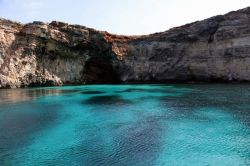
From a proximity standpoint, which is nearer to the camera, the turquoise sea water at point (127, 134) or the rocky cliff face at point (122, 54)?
the turquoise sea water at point (127, 134)

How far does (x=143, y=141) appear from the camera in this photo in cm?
1981

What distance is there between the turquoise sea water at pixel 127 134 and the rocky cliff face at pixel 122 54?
92.6 feet

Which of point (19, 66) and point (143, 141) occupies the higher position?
point (19, 66)

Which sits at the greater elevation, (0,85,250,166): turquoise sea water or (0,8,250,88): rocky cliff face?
(0,8,250,88): rocky cliff face

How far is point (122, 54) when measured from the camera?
71.4m

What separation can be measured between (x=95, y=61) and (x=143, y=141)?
5232 centimetres

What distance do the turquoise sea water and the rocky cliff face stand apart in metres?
28.2

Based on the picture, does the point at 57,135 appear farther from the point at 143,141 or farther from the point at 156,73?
the point at 156,73

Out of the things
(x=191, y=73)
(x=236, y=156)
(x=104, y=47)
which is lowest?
(x=236, y=156)

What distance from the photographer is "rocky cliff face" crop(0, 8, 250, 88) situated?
202 feet

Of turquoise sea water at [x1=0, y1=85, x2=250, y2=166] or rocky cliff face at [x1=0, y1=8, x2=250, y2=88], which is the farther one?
rocky cliff face at [x1=0, y1=8, x2=250, y2=88]

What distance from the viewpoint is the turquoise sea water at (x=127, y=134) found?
54.5ft

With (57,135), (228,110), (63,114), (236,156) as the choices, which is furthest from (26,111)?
(236,156)

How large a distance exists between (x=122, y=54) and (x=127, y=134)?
50.6 meters
